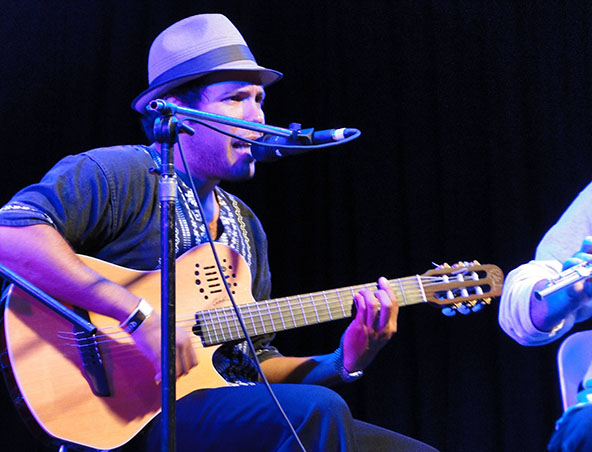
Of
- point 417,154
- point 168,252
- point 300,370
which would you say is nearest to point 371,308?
point 300,370

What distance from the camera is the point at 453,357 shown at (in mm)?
3254

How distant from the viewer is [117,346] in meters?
1.69

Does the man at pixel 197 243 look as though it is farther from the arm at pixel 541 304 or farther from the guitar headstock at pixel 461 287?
the arm at pixel 541 304

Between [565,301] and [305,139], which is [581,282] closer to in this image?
→ [565,301]

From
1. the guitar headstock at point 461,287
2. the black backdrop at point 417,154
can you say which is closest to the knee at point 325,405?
the guitar headstock at point 461,287

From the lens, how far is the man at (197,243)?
1570 mm

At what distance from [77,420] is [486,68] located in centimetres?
273

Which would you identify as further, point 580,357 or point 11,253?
point 580,357

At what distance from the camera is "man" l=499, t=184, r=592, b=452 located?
5.53 ft

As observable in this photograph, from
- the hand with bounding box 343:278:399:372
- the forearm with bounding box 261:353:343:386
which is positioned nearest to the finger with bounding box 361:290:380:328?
the hand with bounding box 343:278:399:372

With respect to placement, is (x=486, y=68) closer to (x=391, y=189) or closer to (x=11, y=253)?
(x=391, y=189)

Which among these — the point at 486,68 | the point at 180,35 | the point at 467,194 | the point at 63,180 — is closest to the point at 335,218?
the point at 467,194

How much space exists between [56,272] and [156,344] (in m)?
0.31

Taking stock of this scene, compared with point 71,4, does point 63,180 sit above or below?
below
